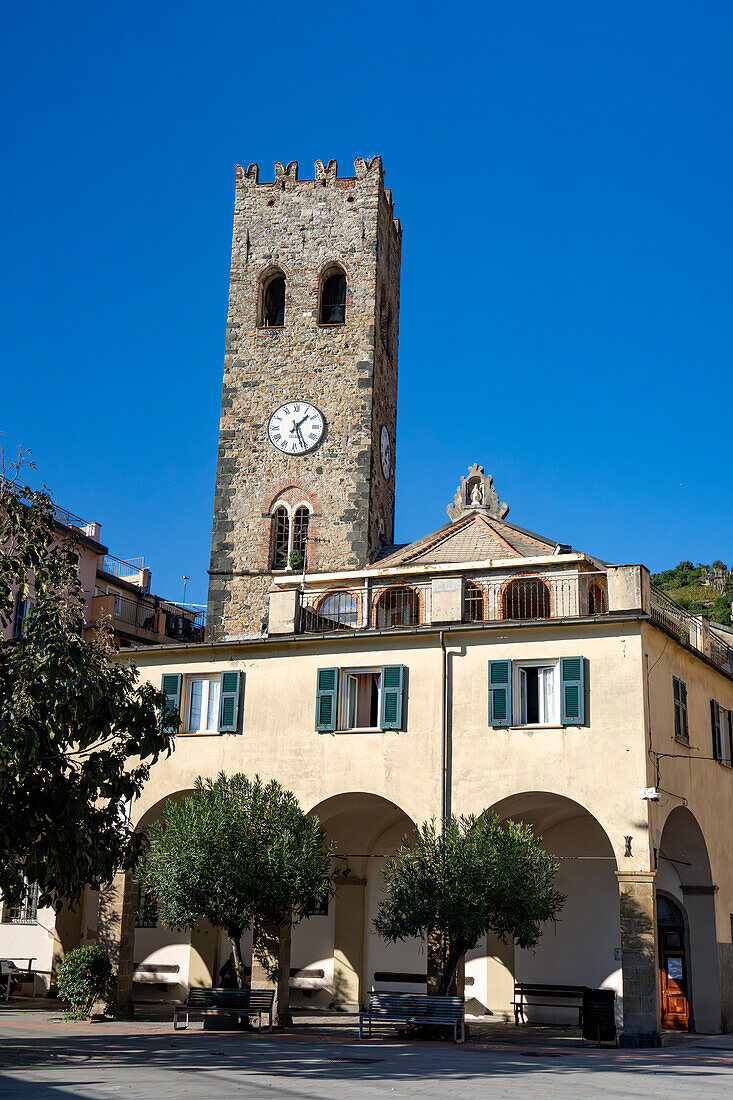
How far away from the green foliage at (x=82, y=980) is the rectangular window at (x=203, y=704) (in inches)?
190

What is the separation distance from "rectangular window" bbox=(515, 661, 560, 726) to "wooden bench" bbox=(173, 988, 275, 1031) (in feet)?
22.3

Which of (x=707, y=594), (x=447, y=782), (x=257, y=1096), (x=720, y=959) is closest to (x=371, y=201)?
(x=447, y=782)

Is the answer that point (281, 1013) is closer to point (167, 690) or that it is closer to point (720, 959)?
point (167, 690)

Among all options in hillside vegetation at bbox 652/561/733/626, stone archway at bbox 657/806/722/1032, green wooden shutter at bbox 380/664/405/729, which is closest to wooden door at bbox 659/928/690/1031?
stone archway at bbox 657/806/722/1032

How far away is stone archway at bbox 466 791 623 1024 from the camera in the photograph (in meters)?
24.1

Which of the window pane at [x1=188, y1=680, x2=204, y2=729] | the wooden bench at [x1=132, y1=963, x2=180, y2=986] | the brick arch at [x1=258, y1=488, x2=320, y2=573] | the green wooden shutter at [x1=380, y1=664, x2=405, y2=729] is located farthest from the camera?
the brick arch at [x1=258, y1=488, x2=320, y2=573]

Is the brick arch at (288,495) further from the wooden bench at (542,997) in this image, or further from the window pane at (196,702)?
the wooden bench at (542,997)

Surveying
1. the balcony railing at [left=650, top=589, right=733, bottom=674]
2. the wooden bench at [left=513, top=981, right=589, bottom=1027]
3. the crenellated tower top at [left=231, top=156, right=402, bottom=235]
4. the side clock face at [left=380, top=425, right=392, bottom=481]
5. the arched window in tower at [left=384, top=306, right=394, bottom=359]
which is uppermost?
the crenellated tower top at [left=231, top=156, right=402, bottom=235]

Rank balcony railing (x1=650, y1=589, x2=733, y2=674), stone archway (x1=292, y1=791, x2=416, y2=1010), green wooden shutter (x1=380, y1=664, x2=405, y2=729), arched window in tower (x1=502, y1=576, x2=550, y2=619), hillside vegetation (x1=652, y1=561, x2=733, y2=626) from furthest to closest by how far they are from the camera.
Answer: hillside vegetation (x1=652, y1=561, x2=733, y2=626) < arched window in tower (x1=502, y1=576, x2=550, y2=619) < stone archway (x1=292, y1=791, x2=416, y2=1010) < balcony railing (x1=650, y1=589, x2=733, y2=674) < green wooden shutter (x1=380, y1=664, x2=405, y2=729)

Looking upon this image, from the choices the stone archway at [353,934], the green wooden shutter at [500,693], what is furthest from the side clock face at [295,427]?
the green wooden shutter at [500,693]

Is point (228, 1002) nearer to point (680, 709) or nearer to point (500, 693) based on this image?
point (500, 693)

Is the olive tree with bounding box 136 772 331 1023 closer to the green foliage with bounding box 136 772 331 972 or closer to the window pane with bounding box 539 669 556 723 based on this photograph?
the green foliage with bounding box 136 772 331 972

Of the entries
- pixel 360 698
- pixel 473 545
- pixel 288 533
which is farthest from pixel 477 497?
pixel 360 698

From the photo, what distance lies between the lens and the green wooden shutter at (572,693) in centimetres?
2120
